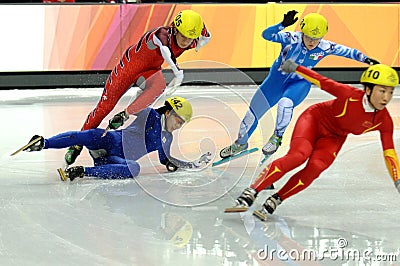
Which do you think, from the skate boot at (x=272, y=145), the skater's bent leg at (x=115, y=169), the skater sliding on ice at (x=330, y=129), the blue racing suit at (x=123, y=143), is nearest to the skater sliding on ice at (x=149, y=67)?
the blue racing suit at (x=123, y=143)

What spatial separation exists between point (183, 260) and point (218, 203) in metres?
1.29

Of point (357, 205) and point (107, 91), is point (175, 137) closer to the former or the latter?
point (107, 91)

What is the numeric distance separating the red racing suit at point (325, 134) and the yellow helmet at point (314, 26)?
124 cm

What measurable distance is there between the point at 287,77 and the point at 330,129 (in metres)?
1.56

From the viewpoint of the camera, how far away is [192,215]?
4.64 meters

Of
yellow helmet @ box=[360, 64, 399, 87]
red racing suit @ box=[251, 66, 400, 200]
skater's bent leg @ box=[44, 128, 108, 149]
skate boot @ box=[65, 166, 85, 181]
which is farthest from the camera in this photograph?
skater's bent leg @ box=[44, 128, 108, 149]

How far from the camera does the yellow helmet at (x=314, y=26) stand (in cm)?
575

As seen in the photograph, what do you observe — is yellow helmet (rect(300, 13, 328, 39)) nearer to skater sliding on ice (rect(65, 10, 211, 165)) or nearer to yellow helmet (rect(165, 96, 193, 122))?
skater sliding on ice (rect(65, 10, 211, 165))

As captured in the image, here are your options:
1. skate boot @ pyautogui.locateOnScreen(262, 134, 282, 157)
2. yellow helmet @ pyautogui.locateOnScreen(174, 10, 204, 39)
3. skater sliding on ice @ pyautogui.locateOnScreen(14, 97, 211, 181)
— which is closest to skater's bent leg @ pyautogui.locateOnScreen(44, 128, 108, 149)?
skater sliding on ice @ pyautogui.locateOnScreen(14, 97, 211, 181)

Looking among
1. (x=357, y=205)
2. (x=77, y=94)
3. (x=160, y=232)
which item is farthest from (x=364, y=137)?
(x=77, y=94)

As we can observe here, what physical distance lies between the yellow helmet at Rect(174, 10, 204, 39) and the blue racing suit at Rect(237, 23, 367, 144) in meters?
0.56

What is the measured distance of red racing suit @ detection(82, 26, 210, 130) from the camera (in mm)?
5816

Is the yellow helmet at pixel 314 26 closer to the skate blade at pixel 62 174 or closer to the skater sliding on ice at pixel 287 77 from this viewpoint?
the skater sliding on ice at pixel 287 77

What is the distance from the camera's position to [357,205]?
16.2ft
